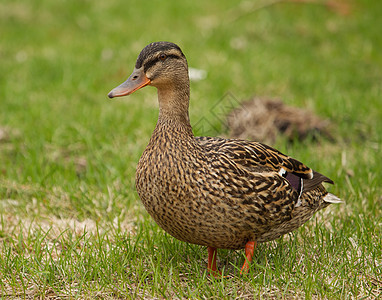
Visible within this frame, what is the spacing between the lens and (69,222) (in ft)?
13.6

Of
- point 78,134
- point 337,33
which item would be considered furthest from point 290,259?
point 337,33

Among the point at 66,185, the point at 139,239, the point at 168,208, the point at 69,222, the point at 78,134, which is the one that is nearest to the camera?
the point at 168,208

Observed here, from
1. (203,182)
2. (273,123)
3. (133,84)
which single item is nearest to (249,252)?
(203,182)

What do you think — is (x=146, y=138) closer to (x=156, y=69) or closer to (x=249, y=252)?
(x=156, y=69)

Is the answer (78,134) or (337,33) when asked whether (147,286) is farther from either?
(337,33)

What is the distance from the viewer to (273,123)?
5.97 metres

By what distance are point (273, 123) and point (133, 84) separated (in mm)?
3038

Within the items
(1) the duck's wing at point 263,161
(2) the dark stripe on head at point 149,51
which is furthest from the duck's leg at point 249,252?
(2) the dark stripe on head at point 149,51

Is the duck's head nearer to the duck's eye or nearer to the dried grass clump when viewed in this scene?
the duck's eye

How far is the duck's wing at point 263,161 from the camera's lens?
3338 millimetres

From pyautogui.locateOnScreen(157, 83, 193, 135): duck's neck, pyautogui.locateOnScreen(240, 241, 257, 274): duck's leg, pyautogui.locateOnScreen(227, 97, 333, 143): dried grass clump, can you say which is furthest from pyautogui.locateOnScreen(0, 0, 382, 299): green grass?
pyautogui.locateOnScreen(157, 83, 193, 135): duck's neck

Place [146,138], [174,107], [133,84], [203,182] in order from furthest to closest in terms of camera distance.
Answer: [146,138] < [174,107] < [133,84] < [203,182]

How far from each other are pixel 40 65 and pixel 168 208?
573cm

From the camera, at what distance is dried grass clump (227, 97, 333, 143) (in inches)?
230
